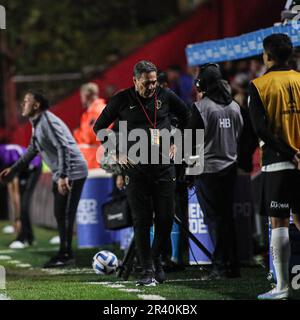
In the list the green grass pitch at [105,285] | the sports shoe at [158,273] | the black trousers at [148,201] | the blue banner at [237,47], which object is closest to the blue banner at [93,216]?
the green grass pitch at [105,285]

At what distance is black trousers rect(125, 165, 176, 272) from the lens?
31.7 ft

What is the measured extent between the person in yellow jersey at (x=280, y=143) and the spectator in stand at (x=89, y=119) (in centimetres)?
667

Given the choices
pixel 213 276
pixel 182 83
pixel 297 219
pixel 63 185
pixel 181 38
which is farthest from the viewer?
pixel 181 38

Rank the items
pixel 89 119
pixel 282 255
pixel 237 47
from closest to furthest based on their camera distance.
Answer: pixel 282 255 < pixel 237 47 < pixel 89 119

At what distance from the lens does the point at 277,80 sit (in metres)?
8.56

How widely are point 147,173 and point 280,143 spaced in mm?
1646

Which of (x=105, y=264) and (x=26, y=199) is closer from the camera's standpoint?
(x=105, y=264)

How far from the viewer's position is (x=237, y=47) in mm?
11727

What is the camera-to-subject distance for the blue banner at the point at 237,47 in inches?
408

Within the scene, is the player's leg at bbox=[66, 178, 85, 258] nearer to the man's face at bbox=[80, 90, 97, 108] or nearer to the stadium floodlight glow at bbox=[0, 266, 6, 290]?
the stadium floodlight glow at bbox=[0, 266, 6, 290]

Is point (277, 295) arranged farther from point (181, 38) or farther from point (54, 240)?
point (181, 38)

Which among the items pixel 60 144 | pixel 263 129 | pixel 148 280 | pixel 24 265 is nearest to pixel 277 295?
pixel 263 129

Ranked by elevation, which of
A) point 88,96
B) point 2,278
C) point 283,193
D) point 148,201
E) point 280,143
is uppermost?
point 88,96
